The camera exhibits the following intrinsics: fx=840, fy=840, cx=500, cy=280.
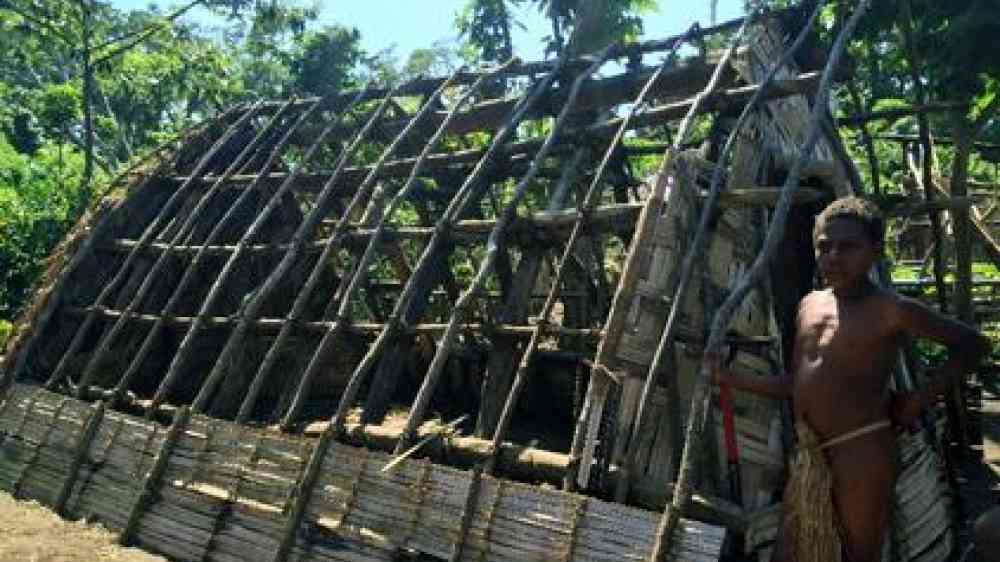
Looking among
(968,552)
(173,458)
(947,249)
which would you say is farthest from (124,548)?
(947,249)

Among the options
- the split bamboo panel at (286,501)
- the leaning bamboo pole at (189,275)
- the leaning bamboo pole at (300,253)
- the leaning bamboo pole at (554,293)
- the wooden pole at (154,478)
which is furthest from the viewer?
the leaning bamboo pole at (189,275)

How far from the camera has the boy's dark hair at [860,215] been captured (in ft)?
11.7

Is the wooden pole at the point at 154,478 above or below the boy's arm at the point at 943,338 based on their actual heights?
below

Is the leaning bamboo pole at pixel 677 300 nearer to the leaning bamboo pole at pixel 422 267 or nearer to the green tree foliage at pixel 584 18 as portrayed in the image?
the leaning bamboo pole at pixel 422 267

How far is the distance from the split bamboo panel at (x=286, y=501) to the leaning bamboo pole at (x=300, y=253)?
0.46 meters

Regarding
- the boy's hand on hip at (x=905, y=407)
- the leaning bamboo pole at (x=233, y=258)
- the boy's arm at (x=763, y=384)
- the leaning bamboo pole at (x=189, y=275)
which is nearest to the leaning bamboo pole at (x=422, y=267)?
the leaning bamboo pole at (x=233, y=258)

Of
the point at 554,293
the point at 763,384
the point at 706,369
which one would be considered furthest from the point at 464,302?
the point at 763,384

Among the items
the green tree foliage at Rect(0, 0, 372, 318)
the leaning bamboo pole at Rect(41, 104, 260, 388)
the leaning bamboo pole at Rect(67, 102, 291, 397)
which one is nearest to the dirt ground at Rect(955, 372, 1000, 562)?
the leaning bamboo pole at Rect(67, 102, 291, 397)

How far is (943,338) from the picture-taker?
11.4 ft

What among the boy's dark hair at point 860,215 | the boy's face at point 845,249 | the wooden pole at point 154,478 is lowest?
the wooden pole at point 154,478

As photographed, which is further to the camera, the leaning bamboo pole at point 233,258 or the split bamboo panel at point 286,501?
the leaning bamboo pole at point 233,258

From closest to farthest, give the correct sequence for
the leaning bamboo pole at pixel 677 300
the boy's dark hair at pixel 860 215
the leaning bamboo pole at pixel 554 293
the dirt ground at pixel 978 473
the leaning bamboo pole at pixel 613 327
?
the boy's dark hair at pixel 860 215 < the leaning bamboo pole at pixel 677 300 < the leaning bamboo pole at pixel 613 327 < the leaning bamboo pole at pixel 554 293 < the dirt ground at pixel 978 473

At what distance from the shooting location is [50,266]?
8727mm

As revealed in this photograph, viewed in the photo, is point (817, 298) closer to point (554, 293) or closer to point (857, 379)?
point (857, 379)
